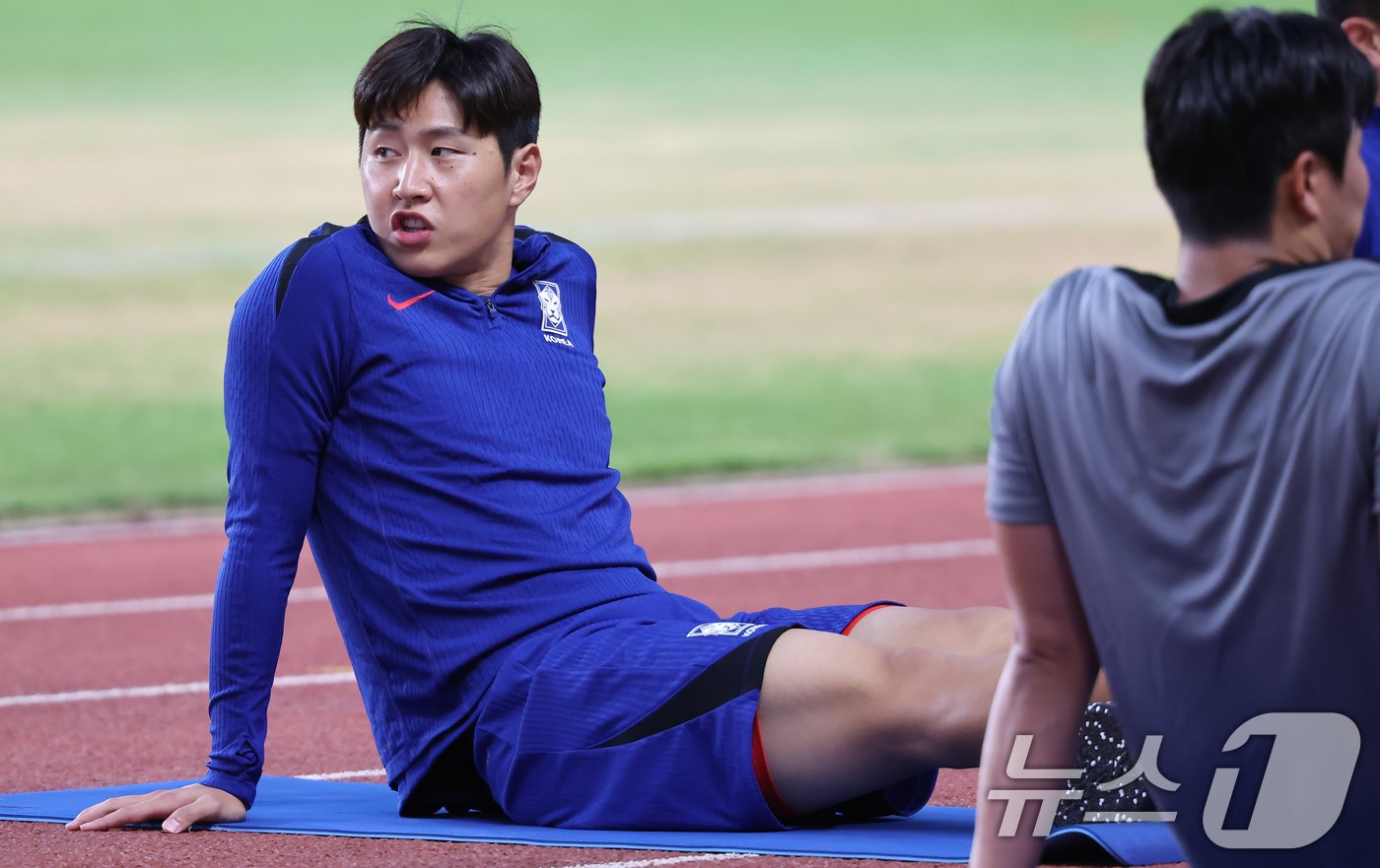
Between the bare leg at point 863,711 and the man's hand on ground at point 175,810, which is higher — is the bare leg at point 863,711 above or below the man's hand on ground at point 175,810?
above

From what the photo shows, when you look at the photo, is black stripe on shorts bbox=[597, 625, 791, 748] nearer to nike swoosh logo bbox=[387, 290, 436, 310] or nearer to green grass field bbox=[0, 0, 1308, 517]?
nike swoosh logo bbox=[387, 290, 436, 310]

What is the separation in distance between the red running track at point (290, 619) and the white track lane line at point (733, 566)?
0.01 metres

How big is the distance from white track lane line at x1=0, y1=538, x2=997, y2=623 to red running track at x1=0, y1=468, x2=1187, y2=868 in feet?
0.04

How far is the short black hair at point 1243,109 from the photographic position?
2.03 meters

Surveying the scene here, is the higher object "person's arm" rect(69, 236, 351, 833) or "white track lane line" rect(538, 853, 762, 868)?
"person's arm" rect(69, 236, 351, 833)

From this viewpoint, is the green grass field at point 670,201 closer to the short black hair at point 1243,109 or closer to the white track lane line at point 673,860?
the white track lane line at point 673,860

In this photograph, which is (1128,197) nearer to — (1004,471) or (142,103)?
(142,103)

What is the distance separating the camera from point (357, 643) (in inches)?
140

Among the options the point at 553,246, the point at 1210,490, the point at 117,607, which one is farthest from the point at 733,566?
the point at 1210,490

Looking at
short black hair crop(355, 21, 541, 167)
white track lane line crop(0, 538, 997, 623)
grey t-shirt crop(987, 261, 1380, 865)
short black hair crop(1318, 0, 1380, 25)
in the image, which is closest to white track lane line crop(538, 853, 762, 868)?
grey t-shirt crop(987, 261, 1380, 865)

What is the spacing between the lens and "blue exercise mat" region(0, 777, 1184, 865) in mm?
3209

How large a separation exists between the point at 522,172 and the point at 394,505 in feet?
2.22

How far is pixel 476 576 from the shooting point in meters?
3.44

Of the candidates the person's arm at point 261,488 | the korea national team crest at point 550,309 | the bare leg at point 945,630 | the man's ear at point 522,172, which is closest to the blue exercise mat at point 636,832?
the person's arm at point 261,488
